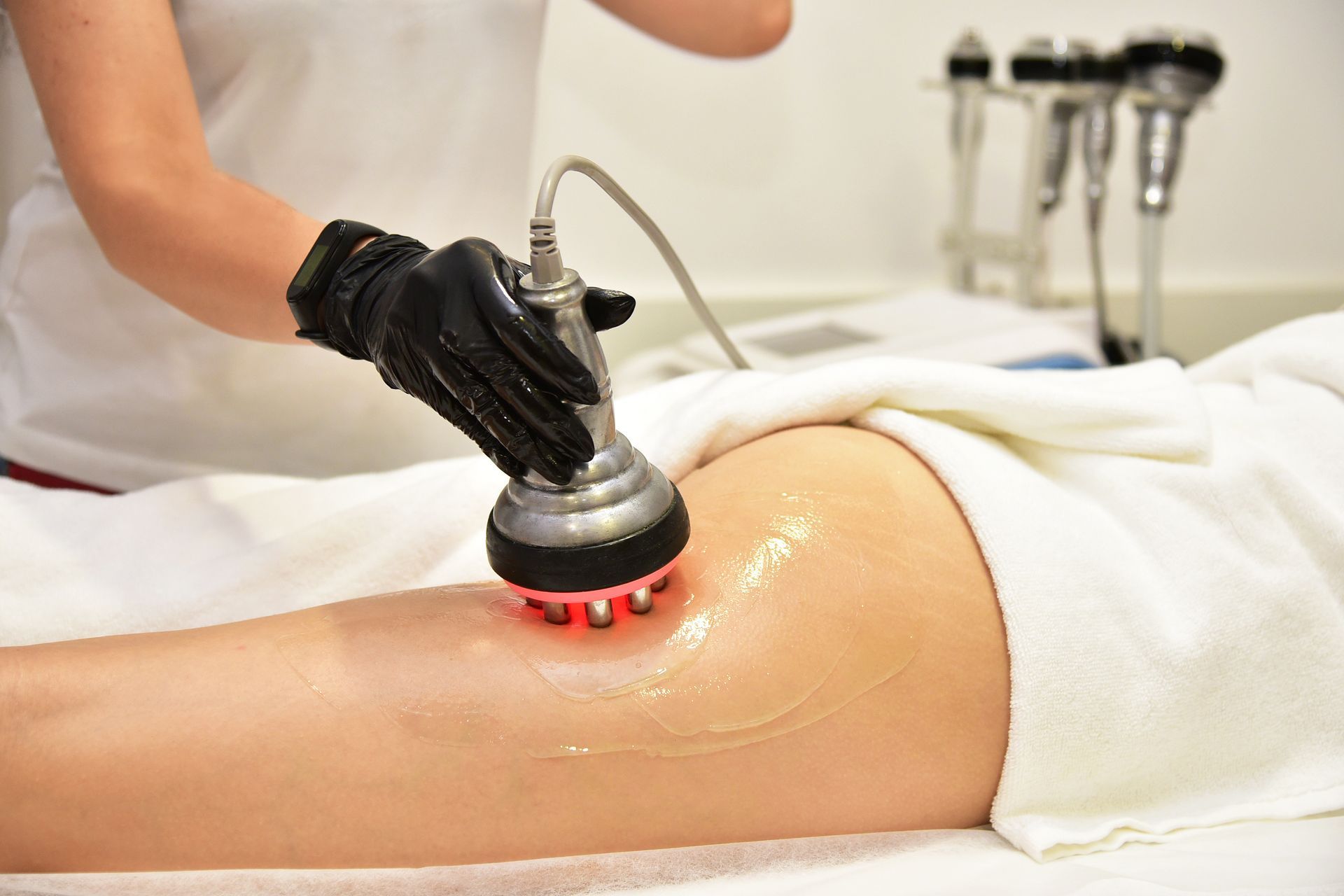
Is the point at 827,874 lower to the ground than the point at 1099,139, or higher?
lower

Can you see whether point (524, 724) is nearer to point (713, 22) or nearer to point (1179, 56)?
point (713, 22)

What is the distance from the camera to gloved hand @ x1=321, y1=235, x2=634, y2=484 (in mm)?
508

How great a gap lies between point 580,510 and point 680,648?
0.12 m

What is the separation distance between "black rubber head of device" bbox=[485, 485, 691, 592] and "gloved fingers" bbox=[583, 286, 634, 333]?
0.37 feet

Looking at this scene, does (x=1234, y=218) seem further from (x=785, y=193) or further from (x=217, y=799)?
(x=217, y=799)

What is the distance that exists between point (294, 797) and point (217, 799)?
0.04 meters

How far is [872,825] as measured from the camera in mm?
→ 631

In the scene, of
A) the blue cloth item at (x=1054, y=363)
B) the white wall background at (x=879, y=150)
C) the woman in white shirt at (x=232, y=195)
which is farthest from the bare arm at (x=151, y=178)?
the blue cloth item at (x=1054, y=363)

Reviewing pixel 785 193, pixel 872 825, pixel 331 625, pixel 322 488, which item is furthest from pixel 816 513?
pixel 785 193

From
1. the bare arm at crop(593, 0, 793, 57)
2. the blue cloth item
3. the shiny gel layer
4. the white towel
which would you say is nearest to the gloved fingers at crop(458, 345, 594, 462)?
the shiny gel layer

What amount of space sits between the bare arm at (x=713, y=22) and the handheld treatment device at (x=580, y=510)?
0.71 m

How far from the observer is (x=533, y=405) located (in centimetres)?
52

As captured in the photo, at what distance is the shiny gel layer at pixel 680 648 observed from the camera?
578 millimetres

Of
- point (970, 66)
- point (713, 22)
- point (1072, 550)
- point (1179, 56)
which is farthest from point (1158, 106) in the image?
point (1072, 550)
